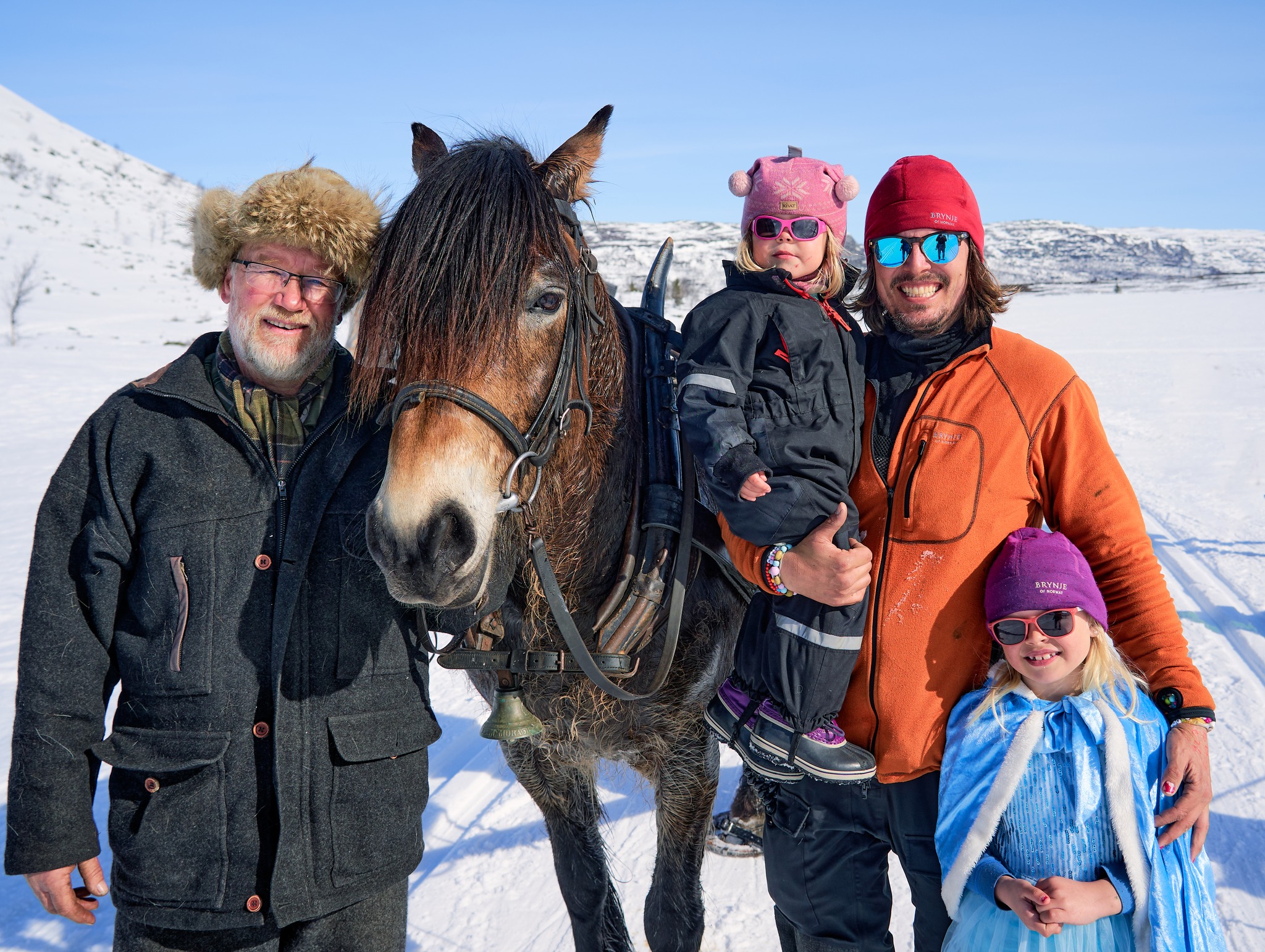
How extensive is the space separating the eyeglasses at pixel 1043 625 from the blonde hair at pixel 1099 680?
8 centimetres

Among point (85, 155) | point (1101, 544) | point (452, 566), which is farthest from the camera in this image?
point (85, 155)

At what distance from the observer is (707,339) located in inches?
72.7

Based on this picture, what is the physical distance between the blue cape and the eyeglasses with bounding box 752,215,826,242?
115 cm

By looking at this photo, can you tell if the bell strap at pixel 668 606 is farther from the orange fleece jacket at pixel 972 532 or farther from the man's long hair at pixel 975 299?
the man's long hair at pixel 975 299

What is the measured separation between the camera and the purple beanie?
1.62 m

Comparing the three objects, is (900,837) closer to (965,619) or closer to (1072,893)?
(1072,893)

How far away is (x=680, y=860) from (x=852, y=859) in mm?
785

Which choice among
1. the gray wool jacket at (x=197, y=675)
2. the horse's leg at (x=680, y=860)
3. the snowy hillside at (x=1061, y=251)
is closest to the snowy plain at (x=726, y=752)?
the horse's leg at (x=680, y=860)

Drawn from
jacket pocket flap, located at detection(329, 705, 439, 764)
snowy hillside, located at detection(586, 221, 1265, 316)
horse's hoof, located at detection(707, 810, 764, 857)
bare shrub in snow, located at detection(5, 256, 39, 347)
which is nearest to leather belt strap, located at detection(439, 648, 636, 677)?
jacket pocket flap, located at detection(329, 705, 439, 764)

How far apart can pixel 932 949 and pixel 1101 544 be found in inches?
39.9

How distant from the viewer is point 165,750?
163 centimetres

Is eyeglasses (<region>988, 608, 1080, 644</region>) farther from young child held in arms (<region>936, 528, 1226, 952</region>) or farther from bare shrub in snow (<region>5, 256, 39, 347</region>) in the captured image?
bare shrub in snow (<region>5, 256, 39, 347</region>)

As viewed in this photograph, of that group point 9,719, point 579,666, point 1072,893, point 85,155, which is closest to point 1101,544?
point 1072,893

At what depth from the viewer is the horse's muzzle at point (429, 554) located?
1427 millimetres
